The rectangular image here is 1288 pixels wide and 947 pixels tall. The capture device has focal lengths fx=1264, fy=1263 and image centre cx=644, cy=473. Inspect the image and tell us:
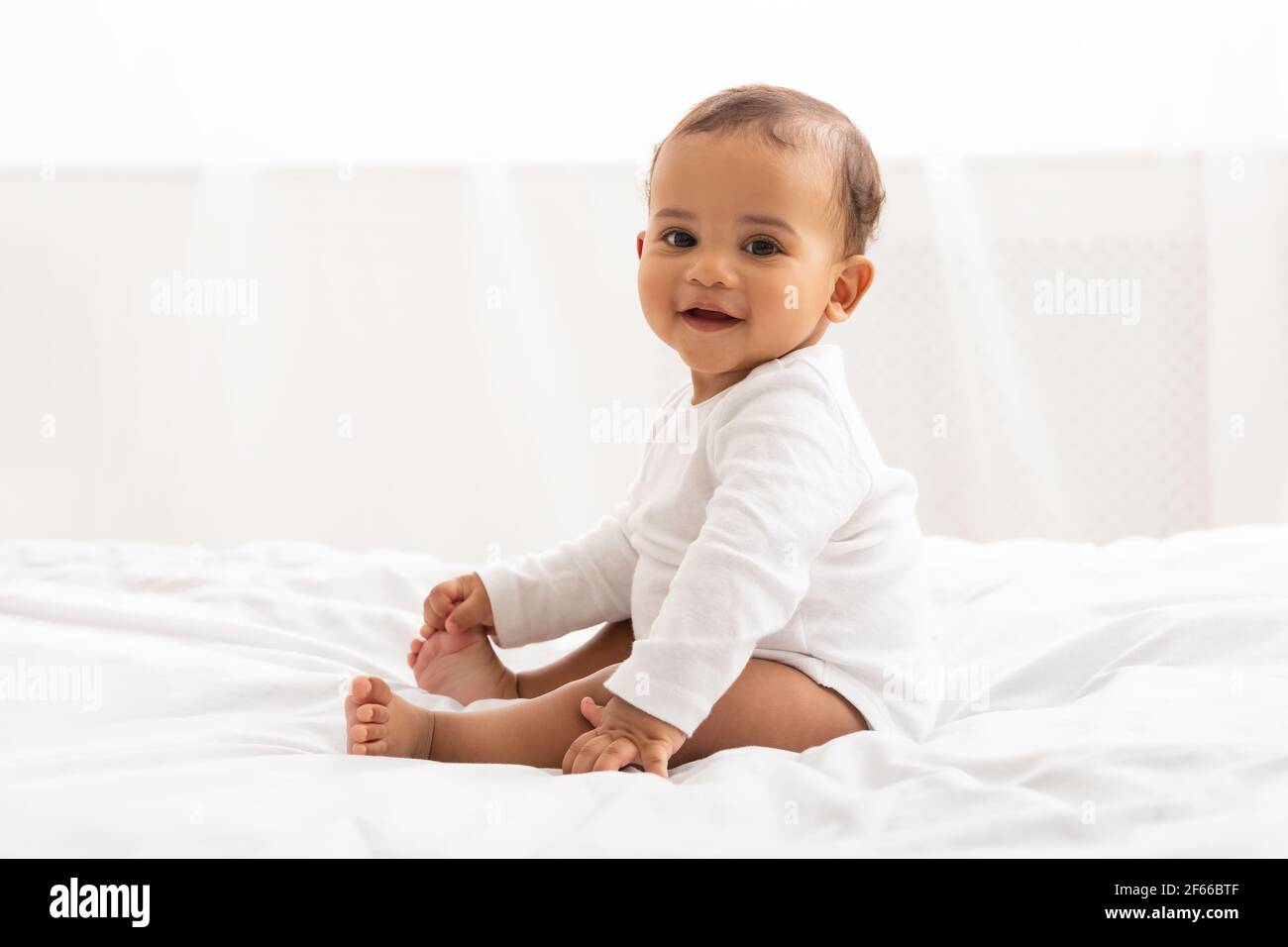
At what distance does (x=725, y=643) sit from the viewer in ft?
2.74

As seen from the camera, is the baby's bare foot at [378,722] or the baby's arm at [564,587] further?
the baby's arm at [564,587]

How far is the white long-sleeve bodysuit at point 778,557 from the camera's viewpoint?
0.84m

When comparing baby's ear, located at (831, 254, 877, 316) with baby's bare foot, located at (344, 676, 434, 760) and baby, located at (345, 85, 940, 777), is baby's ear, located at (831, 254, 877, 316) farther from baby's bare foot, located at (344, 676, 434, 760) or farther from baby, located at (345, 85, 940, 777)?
baby's bare foot, located at (344, 676, 434, 760)

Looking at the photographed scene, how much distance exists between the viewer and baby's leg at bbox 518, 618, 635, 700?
109cm

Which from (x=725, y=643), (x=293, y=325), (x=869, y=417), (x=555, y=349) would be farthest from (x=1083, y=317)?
(x=725, y=643)

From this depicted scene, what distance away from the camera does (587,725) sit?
89 cm

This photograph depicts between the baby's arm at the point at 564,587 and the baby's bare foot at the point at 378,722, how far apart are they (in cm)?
26

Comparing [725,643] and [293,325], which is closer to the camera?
[725,643]

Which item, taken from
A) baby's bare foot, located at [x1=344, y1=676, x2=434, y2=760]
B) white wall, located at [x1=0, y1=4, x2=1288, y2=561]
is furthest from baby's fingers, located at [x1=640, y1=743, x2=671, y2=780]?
white wall, located at [x1=0, y1=4, x2=1288, y2=561]

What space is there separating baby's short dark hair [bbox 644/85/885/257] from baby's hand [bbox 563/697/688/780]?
16.8 inches

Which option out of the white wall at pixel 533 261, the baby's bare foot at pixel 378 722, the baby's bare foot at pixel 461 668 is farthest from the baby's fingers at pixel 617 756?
the white wall at pixel 533 261

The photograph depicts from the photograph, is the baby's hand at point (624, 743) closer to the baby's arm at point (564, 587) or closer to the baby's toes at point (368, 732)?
the baby's toes at point (368, 732)
